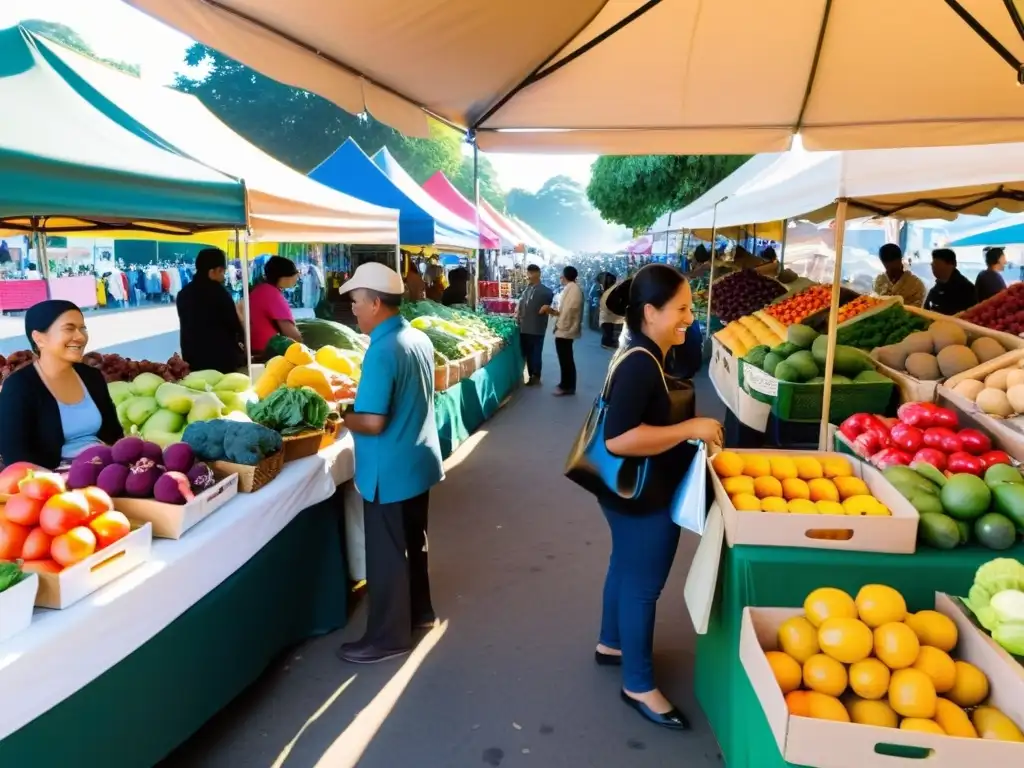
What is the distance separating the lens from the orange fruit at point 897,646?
192 centimetres

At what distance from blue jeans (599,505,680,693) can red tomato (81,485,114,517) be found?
1720mm

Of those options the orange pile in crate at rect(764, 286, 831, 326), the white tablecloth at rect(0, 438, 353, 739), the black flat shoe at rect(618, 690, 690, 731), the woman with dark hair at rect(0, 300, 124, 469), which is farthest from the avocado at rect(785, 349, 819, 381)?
the woman with dark hair at rect(0, 300, 124, 469)

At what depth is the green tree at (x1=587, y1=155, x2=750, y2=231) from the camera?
16.9 metres

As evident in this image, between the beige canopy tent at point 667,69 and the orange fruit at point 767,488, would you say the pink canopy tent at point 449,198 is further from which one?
the orange fruit at point 767,488

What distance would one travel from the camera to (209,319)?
17.7 ft

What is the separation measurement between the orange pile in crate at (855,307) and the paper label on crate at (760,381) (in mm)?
1119

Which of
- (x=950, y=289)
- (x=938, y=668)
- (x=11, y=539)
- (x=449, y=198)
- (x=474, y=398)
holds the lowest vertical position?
(x=474, y=398)

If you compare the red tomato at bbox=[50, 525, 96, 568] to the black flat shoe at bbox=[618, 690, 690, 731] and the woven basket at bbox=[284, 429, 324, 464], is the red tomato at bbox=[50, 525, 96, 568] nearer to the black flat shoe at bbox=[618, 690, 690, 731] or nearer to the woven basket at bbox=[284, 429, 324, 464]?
the woven basket at bbox=[284, 429, 324, 464]

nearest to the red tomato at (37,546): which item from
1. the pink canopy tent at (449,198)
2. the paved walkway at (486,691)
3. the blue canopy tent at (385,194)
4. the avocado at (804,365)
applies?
the paved walkway at (486,691)

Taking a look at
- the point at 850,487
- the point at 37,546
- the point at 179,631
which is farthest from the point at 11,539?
the point at 850,487

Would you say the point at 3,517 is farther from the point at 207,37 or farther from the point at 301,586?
the point at 207,37

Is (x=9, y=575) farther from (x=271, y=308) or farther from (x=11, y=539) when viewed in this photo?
(x=271, y=308)

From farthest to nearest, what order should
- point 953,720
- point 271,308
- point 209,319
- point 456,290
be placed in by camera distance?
point 456,290
point 271,308
point 209,319
point 953,720

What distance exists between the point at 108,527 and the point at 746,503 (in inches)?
82.0
